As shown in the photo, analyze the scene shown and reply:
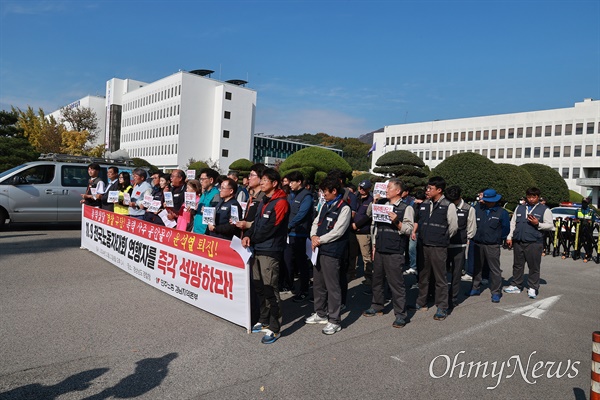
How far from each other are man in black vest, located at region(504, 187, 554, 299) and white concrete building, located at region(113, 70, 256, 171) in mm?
65819

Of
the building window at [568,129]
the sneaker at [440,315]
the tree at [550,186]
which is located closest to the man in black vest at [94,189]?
the sneaker at [440,315]

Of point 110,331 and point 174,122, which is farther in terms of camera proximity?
point 174,122

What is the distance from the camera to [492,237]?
8.09 metres

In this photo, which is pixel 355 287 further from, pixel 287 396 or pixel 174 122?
pixel 174 122

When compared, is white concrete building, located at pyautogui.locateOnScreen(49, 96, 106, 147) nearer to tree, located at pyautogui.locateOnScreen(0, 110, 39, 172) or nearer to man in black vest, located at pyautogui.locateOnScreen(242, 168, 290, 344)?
tree, located at pyautogui.locateOnScreen(0, 110, 39, 172)

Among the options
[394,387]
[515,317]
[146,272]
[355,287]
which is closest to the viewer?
[394,387]

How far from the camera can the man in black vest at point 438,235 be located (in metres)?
6.73

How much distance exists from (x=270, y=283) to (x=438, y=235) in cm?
290

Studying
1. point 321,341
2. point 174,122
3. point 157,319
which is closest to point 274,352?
point 321,341

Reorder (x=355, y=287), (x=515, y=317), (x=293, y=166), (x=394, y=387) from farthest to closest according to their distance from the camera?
1. (x=293, y=166)
2. (x=355, y=287)
3. (x=515, y=317)
4. (x=394, y=387)

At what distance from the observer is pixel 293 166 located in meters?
29.8

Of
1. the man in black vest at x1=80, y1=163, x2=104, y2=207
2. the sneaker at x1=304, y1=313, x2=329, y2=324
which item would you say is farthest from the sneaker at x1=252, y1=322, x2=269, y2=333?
the man in black vest at x1=80, y1=163, x2=104, y2=207

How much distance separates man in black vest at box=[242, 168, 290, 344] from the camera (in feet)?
17.5

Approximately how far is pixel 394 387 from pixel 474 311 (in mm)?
3595
